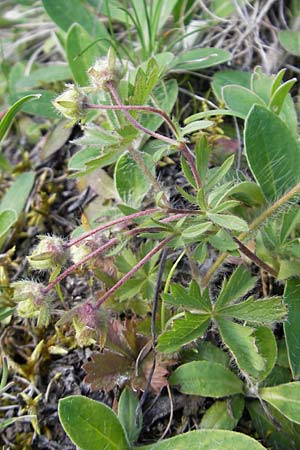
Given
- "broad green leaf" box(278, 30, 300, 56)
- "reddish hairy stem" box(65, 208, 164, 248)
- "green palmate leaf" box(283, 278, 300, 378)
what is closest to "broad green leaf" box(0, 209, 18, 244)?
"reddish hairy stem" box(65, 208, 164, 248)

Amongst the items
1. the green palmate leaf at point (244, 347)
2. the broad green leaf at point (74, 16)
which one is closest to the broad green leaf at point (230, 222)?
the green palmate leaf at point (244, 347)

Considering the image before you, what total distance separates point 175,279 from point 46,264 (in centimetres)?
50

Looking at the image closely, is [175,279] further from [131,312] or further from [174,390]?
[174,390]

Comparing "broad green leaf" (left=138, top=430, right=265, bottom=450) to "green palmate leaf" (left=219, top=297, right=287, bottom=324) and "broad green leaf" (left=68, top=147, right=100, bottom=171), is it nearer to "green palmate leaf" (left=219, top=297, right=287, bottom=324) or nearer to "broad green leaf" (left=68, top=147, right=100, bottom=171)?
"green palmate leaf" (left=219, top=297, right=287, bottom=324)

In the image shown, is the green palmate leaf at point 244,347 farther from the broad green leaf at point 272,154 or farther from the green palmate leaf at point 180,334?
the broad green leaf at point 272,154

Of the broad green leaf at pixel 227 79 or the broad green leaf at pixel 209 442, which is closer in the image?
the broad green leaf at pixel 209 442

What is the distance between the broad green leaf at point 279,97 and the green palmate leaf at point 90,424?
993mm

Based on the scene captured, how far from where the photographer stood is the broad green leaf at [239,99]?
185 cm

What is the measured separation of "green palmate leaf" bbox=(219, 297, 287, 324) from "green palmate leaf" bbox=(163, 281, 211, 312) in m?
0.09

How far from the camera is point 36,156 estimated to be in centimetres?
232

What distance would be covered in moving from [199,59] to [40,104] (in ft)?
1.92

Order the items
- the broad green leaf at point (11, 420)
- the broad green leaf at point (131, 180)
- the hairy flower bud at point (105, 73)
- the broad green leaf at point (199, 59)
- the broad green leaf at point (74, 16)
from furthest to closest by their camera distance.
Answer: the broad green leaf at point (74, 16)
the broad green leaf at point (199, 59)
the broad green leaf at point (131, 180)
the broad green leaf at point (11, 420)
the hairy flower bud at point (105, 73)

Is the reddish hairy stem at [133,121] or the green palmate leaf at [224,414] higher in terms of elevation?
the reddish hairy stem at [133,121]

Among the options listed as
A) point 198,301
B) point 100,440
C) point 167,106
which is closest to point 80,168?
point 167,106
